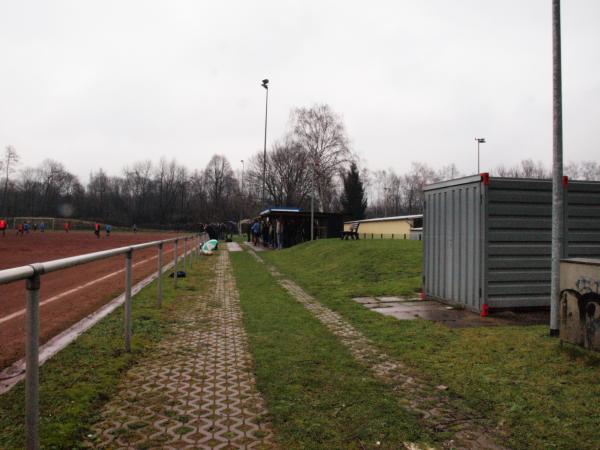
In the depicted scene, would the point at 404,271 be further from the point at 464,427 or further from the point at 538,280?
the point at 464,427

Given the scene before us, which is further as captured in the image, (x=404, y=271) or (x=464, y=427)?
(x=404, y=271)

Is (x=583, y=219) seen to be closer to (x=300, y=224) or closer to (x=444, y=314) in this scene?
(x=444, y=314)

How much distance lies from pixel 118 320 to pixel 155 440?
3.98 metres

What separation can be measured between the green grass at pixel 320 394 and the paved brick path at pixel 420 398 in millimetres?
131

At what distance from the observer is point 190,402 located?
3.85 m

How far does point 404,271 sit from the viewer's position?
1366cm

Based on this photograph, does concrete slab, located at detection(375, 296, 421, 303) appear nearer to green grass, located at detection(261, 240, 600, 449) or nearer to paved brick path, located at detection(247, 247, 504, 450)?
green grass, located at detection(261, 240, 600, 449)

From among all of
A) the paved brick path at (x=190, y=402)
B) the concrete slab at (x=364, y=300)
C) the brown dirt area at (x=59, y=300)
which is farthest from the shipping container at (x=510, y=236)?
the brown dirt area at (x=59, y=300)

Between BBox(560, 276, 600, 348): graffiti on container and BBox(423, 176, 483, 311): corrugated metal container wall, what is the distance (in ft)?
9.32

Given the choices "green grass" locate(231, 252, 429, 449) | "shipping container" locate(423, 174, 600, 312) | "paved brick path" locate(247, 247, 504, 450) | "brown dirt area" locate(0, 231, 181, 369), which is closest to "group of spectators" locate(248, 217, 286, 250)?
"brown dirt area" locate(0, 231, 181, 369)

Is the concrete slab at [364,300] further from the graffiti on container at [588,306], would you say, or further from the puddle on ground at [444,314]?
the graffiti on container at [588,306]

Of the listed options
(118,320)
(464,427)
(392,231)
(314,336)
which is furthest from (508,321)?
(392,231)

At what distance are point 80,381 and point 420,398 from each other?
3.09 meters

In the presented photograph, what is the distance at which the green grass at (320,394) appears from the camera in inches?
128
